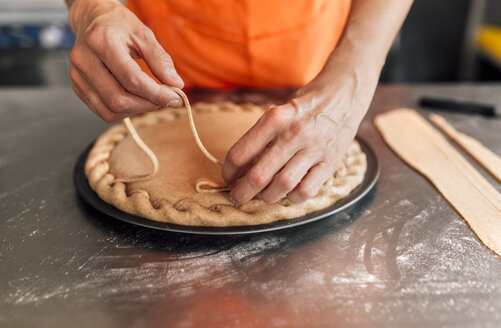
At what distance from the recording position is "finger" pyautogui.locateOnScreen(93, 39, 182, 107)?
0.79m

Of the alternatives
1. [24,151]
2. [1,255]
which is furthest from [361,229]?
[24,151]

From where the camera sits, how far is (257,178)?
0.80 m

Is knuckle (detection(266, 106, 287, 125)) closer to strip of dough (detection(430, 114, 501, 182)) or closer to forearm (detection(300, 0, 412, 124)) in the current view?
forearm (detection(300, 0, 412, 124))

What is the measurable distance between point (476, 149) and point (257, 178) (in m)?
0.74

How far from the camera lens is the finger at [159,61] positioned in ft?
2.63

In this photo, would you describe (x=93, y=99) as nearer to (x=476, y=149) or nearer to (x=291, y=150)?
(x=291, y=150)

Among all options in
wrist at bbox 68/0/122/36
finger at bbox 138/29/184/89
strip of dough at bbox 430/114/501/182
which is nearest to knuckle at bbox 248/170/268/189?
finger at bbox 138/29/184/89

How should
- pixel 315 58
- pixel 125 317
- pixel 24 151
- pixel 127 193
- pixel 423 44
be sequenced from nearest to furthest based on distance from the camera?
1. pixel 125 317
2. pixel 127 193
3. pixel 24 151
4. pixel 315 58
5. pixel 423 44

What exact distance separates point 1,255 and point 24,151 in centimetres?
56

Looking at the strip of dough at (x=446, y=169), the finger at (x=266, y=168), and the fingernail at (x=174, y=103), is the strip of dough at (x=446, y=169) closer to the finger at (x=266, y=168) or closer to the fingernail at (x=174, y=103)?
the finger at (x=266, y=168)

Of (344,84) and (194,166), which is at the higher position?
(344,84)

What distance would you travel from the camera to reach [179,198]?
89 cm

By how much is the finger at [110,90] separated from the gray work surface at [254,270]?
0.25m

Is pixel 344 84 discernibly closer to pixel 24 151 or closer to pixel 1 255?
pixel 1 255
